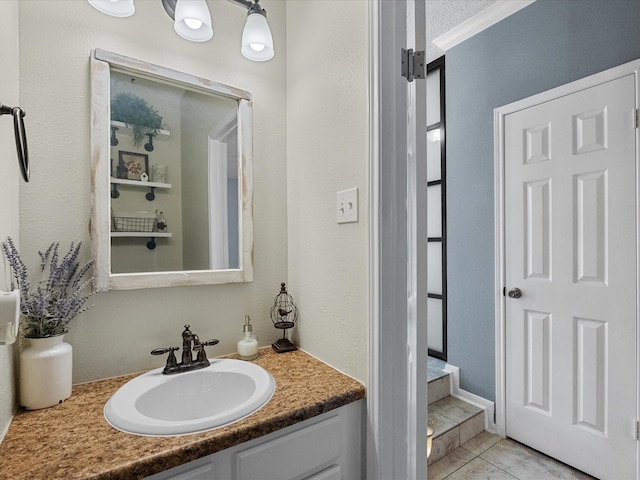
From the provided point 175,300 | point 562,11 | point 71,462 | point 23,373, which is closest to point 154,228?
point 175,300

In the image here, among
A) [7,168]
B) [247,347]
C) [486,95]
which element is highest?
[486,95]

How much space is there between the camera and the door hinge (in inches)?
38.3

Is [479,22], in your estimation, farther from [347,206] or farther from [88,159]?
[88,159]

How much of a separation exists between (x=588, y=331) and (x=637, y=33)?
58.6 inches

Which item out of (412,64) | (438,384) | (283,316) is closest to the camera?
(412,64)

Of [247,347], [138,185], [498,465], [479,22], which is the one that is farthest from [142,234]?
[479,22]

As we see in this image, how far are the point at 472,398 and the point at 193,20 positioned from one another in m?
2.63

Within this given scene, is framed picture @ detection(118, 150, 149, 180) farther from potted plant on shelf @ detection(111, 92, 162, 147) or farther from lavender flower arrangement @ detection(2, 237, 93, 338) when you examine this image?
lavender flower arrangement @ detection(2, 237, 93, 338)

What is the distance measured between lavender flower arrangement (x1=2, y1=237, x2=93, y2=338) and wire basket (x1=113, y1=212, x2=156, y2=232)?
0.13 metres

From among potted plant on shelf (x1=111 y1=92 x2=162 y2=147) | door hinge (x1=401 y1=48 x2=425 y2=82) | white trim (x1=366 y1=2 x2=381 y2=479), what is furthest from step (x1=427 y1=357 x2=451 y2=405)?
potted plant on shelf (x1=111 y1=92 x2=162 y2=147)

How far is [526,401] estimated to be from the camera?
197cm

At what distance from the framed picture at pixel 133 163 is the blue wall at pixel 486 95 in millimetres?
2034

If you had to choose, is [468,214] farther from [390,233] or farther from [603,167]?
[390,233]

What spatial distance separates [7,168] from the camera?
0.82 metres
